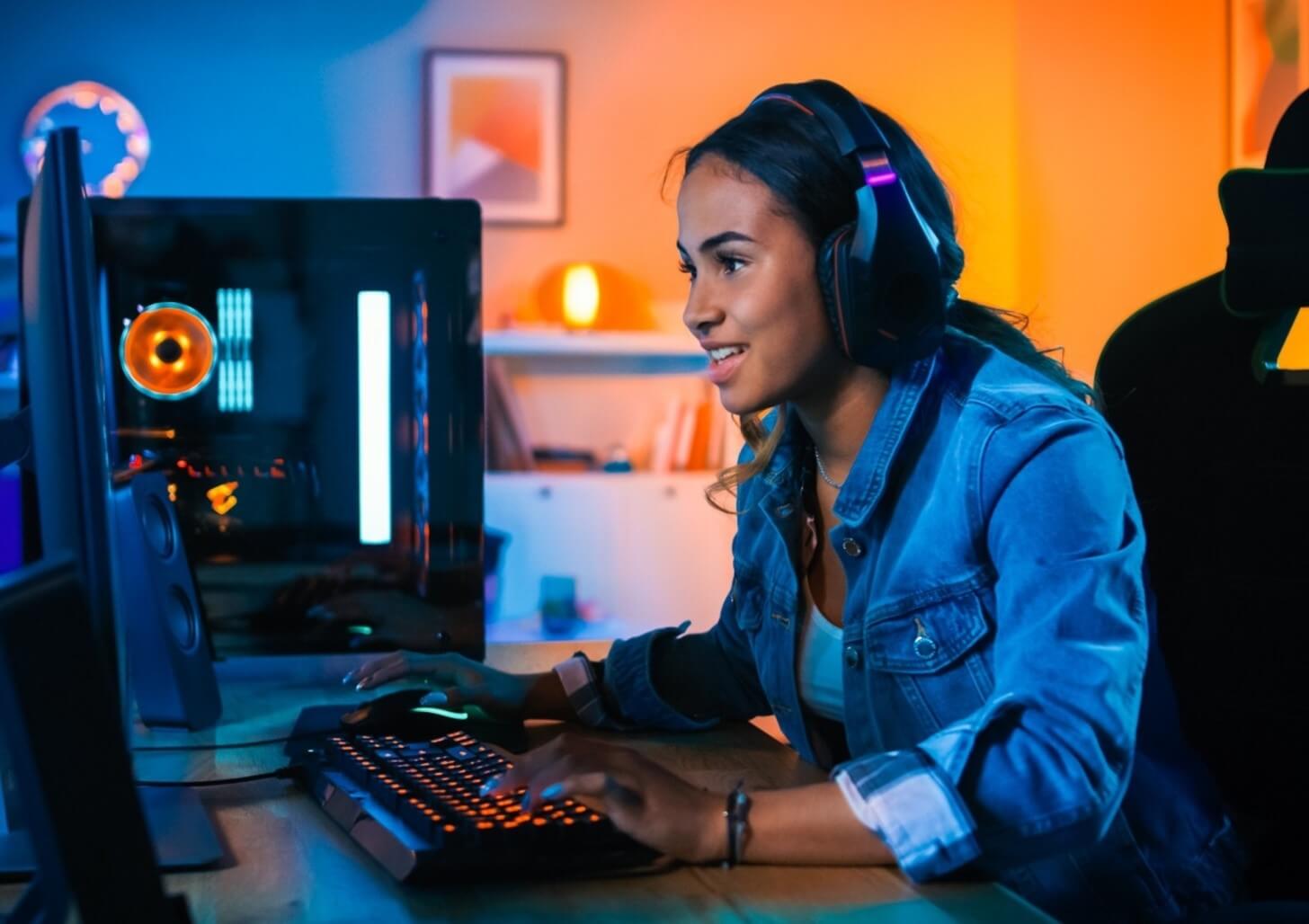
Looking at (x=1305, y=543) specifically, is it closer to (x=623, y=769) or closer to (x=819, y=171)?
(x=819, y=171)

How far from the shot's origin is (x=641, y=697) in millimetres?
1195

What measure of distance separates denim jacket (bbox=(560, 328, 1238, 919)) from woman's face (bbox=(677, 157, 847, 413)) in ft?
0.31

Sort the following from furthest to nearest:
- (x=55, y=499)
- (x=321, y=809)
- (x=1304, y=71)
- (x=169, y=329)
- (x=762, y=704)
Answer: (x=1304, y=71)
(x=169, y=329)
(x=762, y=704)
(x=321, y=809)
(x=55, y=499)

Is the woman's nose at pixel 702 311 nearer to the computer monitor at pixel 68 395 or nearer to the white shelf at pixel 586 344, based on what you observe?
the computer monitor at pixel 68 395

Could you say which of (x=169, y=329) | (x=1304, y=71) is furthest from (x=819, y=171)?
(x=1304, y=71)

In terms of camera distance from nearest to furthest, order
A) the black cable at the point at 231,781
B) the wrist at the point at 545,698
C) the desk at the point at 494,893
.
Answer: the desk at the point at 494,893 → the black cable at the point at 231,781 → the wrist at the point at 545,698

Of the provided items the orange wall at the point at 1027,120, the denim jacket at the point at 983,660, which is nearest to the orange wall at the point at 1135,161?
the orange wall at the point at 1027,120

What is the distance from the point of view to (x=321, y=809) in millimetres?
911

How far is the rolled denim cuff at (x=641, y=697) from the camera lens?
1192mm

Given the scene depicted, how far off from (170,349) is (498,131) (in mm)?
2584

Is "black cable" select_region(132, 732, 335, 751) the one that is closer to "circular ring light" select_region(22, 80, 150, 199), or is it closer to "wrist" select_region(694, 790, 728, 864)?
"wrist" select_region(694, 790, 728, 864)

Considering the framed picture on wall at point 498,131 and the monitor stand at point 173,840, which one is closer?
the monitor stand at point 173,840

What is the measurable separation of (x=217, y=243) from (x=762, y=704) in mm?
713

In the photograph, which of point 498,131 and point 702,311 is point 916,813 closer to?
point 702,311
